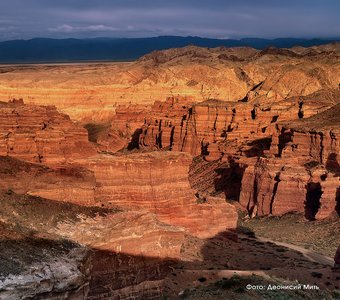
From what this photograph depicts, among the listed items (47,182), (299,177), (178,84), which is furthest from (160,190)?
(178,84)

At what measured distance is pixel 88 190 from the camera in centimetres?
2852

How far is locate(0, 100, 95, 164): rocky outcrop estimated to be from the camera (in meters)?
41.2

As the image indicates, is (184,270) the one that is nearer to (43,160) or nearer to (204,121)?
(43,160)

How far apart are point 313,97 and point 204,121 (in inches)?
848

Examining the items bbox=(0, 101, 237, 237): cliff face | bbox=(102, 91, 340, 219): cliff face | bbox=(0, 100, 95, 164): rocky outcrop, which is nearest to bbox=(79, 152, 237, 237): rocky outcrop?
bbox=(0, 101, 237, 237): cliff face

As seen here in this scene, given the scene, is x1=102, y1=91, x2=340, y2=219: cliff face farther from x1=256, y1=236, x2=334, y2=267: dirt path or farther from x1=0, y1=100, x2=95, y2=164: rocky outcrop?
x1=0, y1=100, x2=95, y2=164: rocky outcrop

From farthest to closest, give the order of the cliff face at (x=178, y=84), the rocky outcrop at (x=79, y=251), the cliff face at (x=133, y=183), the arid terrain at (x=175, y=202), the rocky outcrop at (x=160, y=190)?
the cliff face at (x=178, y=84), the rocky outcrop at (x=160, y=190), the cliff face at (x=133, y=183), the arid terrain at (x=175, y=202), the rocky outcrop at (x=79, y=251)

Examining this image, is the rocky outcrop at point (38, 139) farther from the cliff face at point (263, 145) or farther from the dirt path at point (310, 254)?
the dirt path at point (310, 254)

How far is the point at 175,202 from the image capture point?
3428 cm

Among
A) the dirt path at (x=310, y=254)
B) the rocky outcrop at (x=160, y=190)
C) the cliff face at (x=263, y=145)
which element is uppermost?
the rocky outcrop at (x=160, y=190)

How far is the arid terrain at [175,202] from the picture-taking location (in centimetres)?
1892

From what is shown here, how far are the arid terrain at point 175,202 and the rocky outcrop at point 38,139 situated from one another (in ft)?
0.39

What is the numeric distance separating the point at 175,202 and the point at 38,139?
1307cm

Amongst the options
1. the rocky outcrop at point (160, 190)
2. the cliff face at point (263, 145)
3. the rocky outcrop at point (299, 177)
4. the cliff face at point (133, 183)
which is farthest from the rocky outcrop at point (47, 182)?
the cliff face at point (263, 145)
